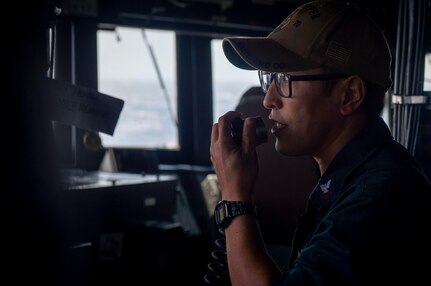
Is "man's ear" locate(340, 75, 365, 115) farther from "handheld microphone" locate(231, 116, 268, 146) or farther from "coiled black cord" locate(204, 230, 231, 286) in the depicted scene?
"coiled black cord" locate(204, 230, 231, 286)

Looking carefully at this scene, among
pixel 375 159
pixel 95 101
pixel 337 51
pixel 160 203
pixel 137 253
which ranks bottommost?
pixel 137 253

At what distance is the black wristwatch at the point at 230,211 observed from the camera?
1.25 m

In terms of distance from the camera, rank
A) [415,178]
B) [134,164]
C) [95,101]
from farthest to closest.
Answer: [134,164] < [95,101] < [415,178]

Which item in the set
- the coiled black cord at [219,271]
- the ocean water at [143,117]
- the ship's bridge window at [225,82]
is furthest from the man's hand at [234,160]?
the ship's bridge window at [225,82]

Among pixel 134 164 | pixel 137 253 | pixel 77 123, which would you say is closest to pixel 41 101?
pixel 77 123

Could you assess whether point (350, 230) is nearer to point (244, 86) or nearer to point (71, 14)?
point (71, 14)

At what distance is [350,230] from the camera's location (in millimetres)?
1055

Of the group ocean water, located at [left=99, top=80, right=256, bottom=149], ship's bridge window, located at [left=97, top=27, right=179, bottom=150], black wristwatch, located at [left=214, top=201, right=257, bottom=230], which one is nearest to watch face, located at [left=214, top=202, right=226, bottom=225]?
black wristwatch, located at [left=214, top=201, right=257, bottom=230]

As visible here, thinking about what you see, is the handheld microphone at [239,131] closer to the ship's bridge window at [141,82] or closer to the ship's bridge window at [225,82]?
the ship's bridge window at [141,82]

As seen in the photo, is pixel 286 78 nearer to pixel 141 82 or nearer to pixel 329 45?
pixel 329 45

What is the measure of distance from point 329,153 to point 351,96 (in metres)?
0.16

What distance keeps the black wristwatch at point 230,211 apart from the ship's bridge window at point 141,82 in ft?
7.15

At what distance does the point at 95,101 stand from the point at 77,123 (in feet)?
0.29

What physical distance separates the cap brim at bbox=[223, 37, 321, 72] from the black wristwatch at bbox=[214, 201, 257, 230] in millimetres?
379
